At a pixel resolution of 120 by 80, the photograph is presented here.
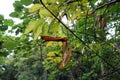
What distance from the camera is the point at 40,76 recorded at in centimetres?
1677

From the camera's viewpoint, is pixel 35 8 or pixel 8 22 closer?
pixel 35 8

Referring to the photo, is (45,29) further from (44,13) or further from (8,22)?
(8,22)

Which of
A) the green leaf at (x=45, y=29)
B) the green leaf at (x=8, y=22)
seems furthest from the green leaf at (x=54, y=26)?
the green leaf at (x=8, y=22)

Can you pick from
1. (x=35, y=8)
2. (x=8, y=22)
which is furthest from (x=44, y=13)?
(x=8, y=22)

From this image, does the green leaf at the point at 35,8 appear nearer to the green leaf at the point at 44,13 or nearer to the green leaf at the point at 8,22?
the green leaf at the point at 44,13

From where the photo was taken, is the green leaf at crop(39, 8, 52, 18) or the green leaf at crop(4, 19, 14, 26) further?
the green leaf at crop(4, 19, 14, 26)

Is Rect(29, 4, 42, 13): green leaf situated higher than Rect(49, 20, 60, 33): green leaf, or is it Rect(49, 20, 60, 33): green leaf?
Rect(29, 4, 42, 13): green leaf

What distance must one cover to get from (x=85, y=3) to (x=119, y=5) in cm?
17

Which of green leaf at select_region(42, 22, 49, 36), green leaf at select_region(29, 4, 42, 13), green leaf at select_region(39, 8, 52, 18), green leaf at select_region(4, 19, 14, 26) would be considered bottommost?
green leaf at select_region(42, 22, 49, 36)

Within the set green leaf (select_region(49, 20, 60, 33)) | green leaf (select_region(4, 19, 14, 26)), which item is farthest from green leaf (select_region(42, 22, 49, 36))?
green leaf (select_region(4, 19, 14, 26))

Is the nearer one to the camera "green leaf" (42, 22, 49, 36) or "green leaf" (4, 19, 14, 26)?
"green leaf" (42, 22, 49, 36)

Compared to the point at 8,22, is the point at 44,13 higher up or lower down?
lower down

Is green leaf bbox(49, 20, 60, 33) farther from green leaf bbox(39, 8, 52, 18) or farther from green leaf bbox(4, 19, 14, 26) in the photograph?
green leaf bbox(4, 19, 14, 26)

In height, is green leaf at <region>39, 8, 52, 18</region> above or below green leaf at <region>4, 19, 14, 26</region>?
below
